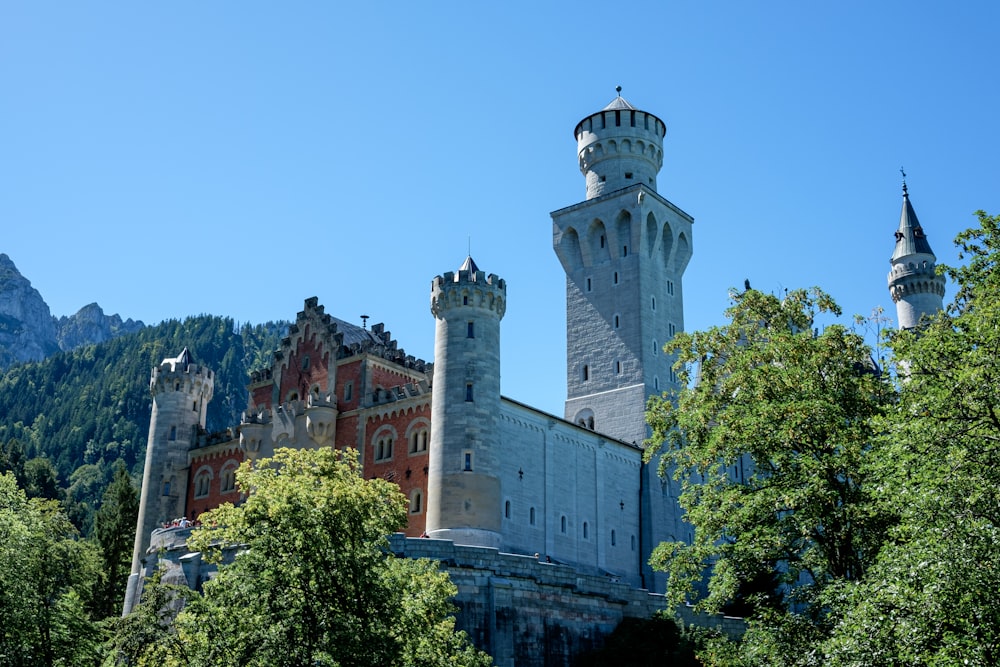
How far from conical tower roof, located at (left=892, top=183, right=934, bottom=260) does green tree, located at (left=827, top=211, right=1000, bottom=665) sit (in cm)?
5807

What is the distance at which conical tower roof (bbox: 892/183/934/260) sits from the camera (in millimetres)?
76562

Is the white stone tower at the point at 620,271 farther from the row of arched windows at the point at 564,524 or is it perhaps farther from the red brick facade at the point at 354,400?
the red brick facade at the point at 354,400

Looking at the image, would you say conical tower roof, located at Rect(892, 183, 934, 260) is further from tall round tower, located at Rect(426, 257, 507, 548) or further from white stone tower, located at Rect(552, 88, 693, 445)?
tall round tower, located at Rect(426, 257, 507, 548)

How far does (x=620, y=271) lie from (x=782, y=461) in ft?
126

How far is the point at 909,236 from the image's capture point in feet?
253

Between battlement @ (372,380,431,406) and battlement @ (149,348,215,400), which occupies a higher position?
battlement @ (149,348,215,400)

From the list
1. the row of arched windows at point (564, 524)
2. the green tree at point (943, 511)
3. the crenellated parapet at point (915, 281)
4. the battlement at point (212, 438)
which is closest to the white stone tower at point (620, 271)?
the row of arched windows at point (564, 524)

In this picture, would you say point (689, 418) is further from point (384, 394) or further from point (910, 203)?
point (910, 203)

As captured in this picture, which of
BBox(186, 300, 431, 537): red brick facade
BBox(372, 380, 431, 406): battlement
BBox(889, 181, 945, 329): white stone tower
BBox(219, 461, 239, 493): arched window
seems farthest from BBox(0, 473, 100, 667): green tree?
BBox(889, 181, 945, 329): white stone tower

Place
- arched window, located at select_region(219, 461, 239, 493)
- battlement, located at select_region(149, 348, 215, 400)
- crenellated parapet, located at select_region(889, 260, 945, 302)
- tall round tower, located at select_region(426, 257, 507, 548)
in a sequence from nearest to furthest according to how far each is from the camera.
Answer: tall round tower, located at select_region(426, 257, 507, 548), arched window, located at select_region(219, 461, 239, 493), battlement, located at select_region(149, 348, 215, 400), crenellated parapet, located at select_region(889, 260, 945, 302)

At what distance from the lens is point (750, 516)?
2719cm

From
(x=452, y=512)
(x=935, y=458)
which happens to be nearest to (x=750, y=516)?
(x=935, y=458)

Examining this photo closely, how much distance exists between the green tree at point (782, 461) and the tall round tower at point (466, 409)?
1605 cm

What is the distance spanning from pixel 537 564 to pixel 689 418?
1310cm
